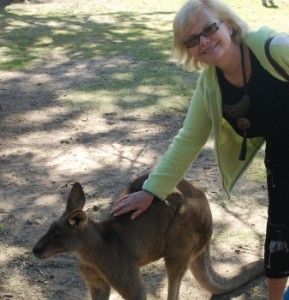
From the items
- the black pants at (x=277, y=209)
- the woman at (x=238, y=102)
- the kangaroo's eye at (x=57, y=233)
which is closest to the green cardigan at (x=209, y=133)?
the woman at (x=238, y=102)

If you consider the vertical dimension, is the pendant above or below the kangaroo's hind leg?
above

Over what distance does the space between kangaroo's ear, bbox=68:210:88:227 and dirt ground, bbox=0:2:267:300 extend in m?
0.58

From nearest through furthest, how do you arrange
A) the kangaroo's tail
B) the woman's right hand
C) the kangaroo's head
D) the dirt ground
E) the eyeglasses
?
the eyeglasses
the kangaroo's head
the woman's right hand
the kangaroo's tail
the dirt ground

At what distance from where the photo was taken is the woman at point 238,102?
216cm

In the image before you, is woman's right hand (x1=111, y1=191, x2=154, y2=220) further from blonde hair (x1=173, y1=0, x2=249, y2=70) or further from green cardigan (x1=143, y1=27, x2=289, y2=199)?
blonde hair (x1=173, y1=0, x2=249, y2=70)

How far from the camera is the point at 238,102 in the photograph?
221 centimetres

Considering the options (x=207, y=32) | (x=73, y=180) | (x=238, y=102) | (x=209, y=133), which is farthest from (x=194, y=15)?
(x=73, y=180)

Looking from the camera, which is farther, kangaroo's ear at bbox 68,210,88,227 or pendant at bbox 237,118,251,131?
kangaroo's ear at bbox 68,210,88,227

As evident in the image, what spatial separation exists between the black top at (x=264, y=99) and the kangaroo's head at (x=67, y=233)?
69 cm

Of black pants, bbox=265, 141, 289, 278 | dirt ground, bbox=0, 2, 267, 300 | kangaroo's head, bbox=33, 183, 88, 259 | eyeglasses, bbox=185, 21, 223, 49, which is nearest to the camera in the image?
eyeglasses, bbox=185, 21, 223, 49

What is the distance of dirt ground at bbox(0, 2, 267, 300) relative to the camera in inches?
119

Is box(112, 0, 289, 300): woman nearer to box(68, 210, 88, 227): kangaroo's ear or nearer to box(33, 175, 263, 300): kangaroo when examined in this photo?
box(33, 175, 263, 300): kangaroo

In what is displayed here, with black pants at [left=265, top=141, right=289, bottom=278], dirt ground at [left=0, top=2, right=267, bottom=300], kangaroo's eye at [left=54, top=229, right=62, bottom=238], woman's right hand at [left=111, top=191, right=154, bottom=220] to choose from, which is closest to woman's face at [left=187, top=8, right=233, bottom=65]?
black pants at [left=265, top=141, right=289, bottom=278]

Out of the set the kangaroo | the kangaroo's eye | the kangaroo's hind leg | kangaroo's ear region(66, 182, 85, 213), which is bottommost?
the kangaroo's hind leg
